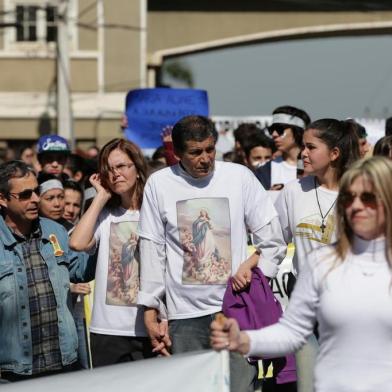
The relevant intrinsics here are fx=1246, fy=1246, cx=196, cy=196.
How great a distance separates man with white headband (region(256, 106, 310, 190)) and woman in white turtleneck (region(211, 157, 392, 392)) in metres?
4.35

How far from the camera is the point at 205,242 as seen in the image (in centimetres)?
659

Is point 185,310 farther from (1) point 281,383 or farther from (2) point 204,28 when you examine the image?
(2) point 204,28

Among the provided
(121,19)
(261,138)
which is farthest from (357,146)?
(121,19)

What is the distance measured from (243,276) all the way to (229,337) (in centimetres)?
171

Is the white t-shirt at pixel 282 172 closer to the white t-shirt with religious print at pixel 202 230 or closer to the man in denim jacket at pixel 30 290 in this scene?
the white t-shirt with religious print at pixel 202 230

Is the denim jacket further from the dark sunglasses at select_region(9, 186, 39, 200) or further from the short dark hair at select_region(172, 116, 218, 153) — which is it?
the short dark hair at select_region(172, 116, 218, 153)

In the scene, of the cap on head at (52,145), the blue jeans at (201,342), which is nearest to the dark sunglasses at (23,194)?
the blue jeans at (201,342)

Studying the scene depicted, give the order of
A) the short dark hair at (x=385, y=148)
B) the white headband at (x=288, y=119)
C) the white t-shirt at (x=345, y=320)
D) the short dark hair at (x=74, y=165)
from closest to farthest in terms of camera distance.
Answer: the white t-shirt at (x=345, y=320) → the short dark hair at (x=385, y=148) → the white headband at (x=288, y=119) → the short dark hair at (x=74, y=165)

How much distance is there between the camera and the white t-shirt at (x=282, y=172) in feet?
31.7

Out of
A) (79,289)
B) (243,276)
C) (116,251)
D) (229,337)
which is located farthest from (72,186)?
(229,337)

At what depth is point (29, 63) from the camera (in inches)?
1294

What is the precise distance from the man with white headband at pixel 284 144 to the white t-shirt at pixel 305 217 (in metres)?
2.27

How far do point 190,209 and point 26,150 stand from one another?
32.6 ft

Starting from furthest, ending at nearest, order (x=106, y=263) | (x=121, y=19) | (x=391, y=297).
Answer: (x=121, y=19), (x=106, y=263), (x=391, y=297)
